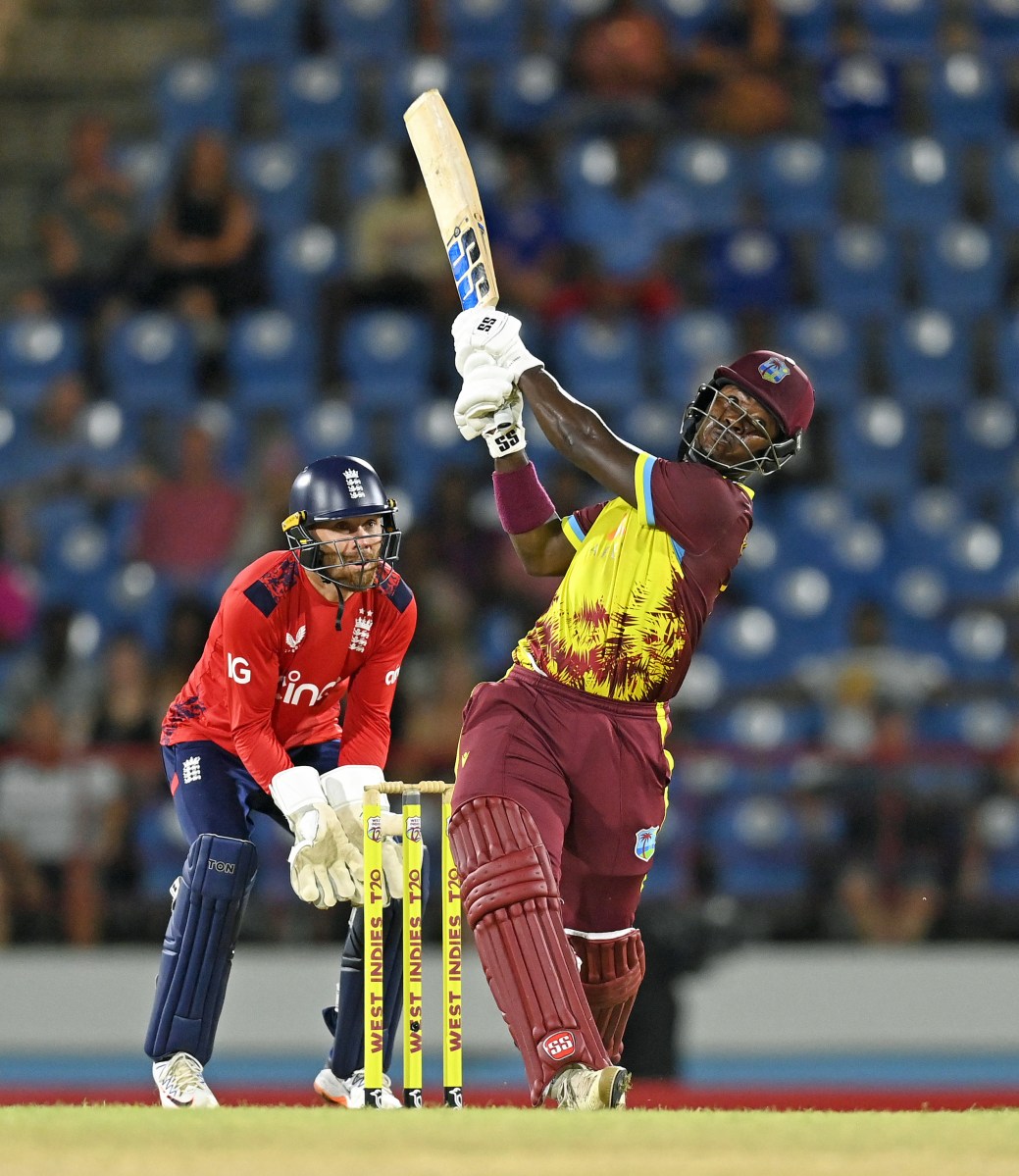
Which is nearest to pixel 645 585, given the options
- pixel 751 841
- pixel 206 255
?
pixel 751 841

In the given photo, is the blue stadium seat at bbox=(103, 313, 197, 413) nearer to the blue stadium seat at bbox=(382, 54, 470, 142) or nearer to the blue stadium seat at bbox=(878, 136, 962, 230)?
the blue stadium seat at bbox=(382, 54, 470, 142)

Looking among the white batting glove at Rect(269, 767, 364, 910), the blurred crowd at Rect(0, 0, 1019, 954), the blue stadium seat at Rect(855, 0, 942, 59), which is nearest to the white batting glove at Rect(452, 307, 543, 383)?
the white batting glove at Rect(269, 767, 364, 910)

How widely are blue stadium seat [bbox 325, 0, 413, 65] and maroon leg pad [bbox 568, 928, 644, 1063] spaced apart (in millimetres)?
8420

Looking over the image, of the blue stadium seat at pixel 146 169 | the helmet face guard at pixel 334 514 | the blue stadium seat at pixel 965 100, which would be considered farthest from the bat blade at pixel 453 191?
the blue stadium seat at pixel 965 100

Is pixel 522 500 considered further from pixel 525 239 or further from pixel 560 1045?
pixel 525 239

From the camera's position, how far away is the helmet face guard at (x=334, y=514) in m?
5.45

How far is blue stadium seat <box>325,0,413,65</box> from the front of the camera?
1252 cm

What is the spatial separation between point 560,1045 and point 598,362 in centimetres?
684

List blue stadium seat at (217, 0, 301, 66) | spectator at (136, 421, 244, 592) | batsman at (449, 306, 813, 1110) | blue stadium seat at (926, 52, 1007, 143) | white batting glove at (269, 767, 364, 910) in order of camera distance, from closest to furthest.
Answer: batsman at (449, 306, 813, 1110) < white batting glove at (269, 767, 364, 910) < spectator at (136, 421, 244, 592) < blue stadium seat at (926, 52, 1007, 143) < blue stadium seat at (217, 0, 301, 66)

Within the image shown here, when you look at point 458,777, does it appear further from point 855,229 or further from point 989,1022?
point 855,229

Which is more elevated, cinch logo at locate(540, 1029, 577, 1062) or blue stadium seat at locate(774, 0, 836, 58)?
blue stadium seat at locate(774, 0, 836, 58)

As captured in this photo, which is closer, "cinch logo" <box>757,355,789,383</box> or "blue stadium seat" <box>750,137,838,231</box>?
"cinch logo" <box>757,355,789,383</box>

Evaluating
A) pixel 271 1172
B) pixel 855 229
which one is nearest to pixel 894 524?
pixel 855 229

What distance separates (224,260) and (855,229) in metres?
3.60
